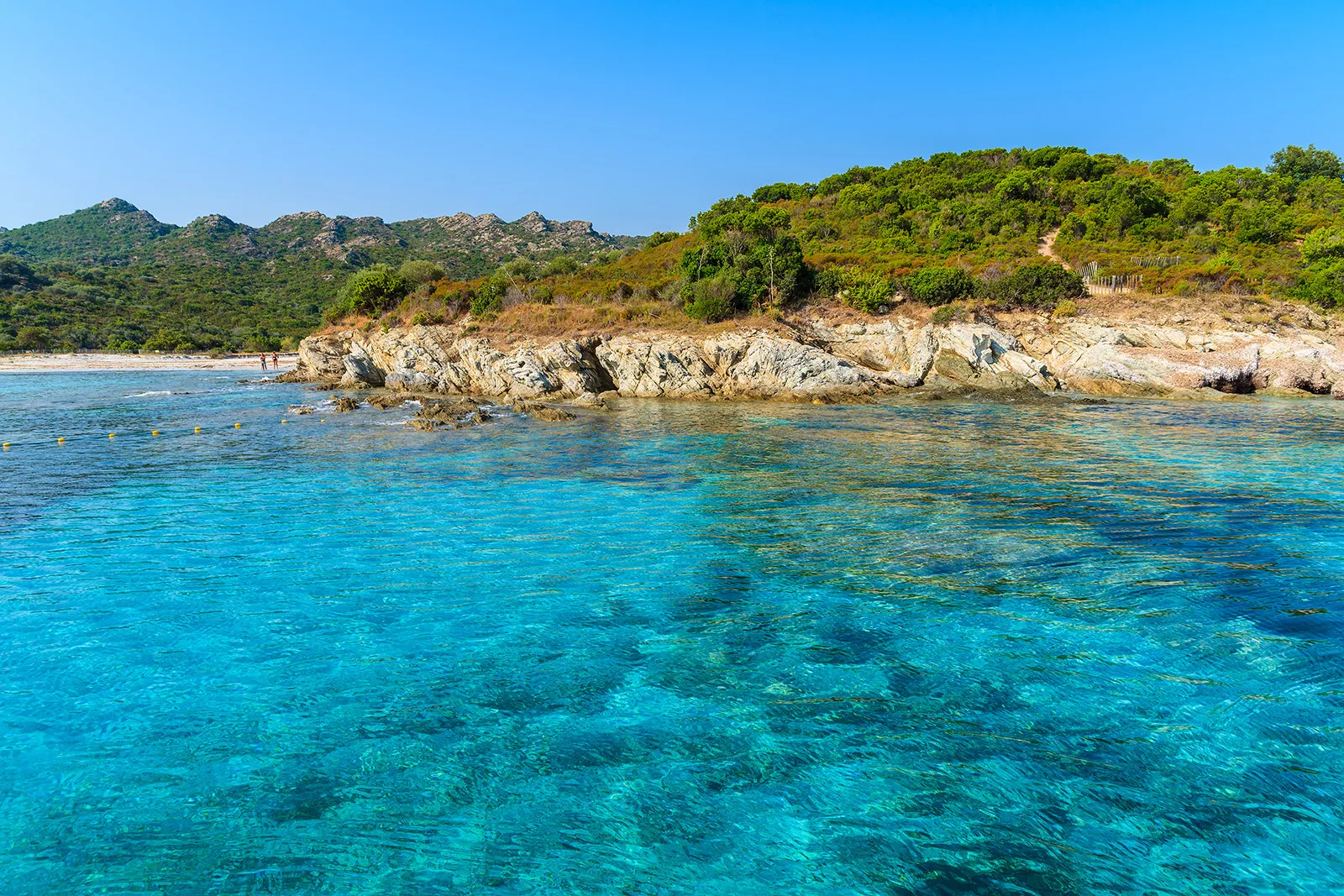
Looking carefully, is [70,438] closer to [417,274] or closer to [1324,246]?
[417,274]

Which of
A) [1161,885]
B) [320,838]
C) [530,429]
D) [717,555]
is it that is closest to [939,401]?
[530,429]

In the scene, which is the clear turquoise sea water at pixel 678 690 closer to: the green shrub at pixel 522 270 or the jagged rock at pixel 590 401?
the jagged rock at pixel 590 401

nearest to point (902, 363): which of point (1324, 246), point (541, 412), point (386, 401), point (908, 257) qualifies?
point (908, 257)

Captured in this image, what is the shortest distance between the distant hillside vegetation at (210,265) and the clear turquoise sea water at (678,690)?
5241 cm

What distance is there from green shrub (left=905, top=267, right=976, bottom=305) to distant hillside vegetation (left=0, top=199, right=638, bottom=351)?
35.3 m

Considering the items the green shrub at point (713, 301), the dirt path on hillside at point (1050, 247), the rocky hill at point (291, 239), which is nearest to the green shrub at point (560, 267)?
the green shrub at point (713, 301)

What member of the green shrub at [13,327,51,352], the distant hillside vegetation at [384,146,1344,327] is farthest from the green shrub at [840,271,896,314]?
the green shrub at [13,327,51,352]

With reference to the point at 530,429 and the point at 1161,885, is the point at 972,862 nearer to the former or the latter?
the point at 1161,885

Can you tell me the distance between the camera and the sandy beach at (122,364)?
60000mm

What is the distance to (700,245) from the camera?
149 feet

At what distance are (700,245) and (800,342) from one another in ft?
44.3

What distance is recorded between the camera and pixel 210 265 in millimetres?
135375

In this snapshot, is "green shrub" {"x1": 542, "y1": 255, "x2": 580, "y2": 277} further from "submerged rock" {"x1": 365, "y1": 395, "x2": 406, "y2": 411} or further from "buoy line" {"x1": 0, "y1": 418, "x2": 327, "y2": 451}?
"buoy line" {"x1": 0, "y1": 418, "x2": 327, "y2": 451}

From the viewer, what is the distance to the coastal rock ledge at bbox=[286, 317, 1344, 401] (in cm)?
3155
